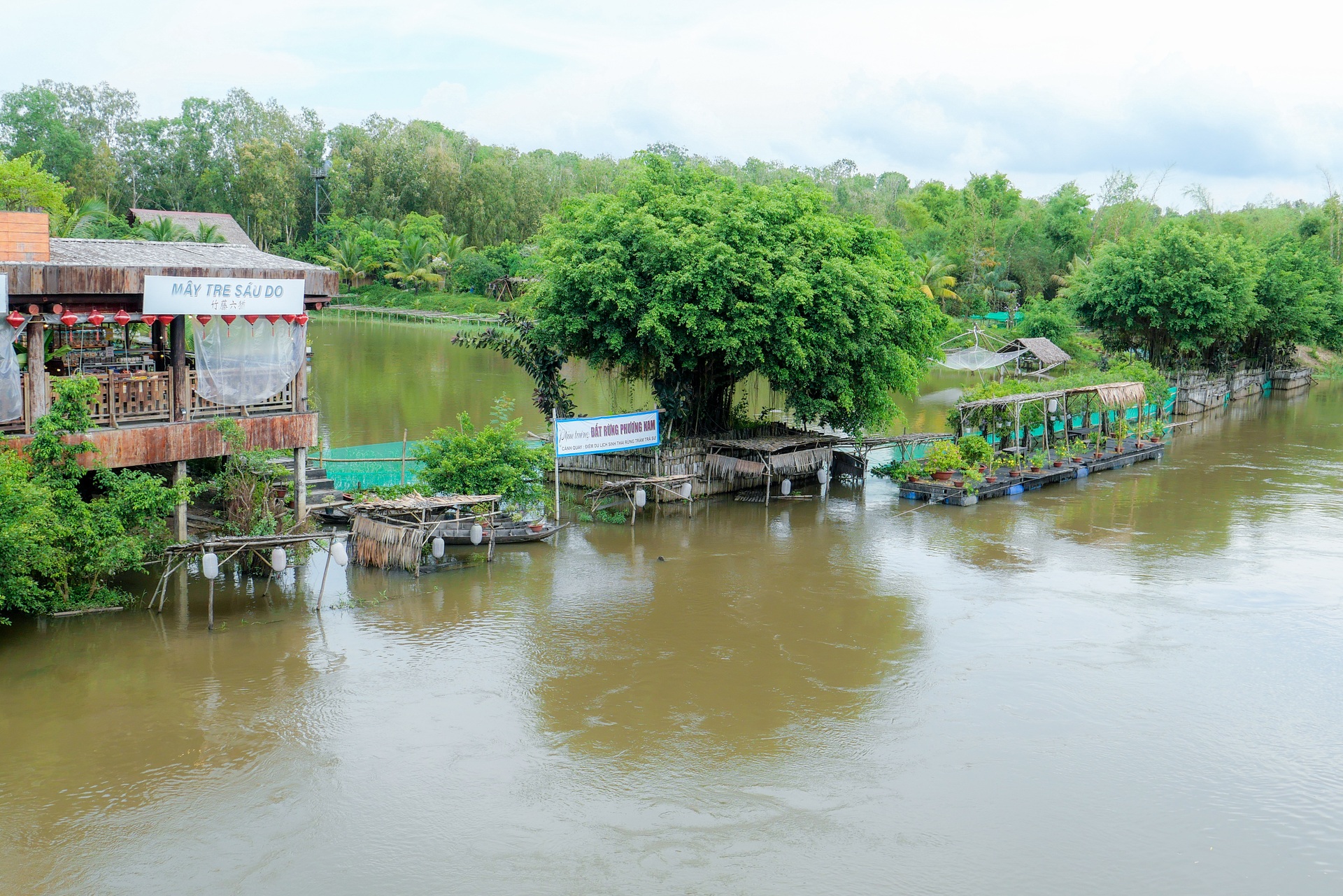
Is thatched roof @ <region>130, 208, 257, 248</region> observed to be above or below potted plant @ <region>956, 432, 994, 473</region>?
above

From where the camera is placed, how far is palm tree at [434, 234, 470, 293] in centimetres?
6662

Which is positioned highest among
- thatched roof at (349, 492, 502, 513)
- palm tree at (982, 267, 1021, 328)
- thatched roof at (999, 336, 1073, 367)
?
palm tree at (982, 267, 1021, 328)

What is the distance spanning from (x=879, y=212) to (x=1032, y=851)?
232 ft

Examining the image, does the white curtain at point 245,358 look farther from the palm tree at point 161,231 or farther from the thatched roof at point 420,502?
the palm tree at point 161,231

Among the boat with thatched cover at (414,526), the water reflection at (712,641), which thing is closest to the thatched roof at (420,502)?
the boat with thatched cover at (414,526)

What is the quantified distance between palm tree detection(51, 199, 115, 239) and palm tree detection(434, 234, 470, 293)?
72.7ft

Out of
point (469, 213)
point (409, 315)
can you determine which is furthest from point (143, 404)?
point (469, 213)

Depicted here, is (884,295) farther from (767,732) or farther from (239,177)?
(239,177)

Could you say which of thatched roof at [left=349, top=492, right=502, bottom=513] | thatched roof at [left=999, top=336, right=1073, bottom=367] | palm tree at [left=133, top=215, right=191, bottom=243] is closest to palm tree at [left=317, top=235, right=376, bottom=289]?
→ palm tree at [left=133, top=215, right=191, bottom=243]

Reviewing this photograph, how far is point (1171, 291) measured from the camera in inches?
1492

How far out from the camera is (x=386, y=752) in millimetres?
10914

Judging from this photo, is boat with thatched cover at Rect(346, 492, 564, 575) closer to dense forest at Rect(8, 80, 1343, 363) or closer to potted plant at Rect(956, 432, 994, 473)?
potted plant at Rect(956, 432, 994, 473)

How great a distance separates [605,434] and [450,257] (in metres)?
50.9

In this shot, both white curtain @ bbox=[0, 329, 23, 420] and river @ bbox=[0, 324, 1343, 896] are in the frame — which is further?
white curtain @ bbox=[0, 329, 23, 420]
